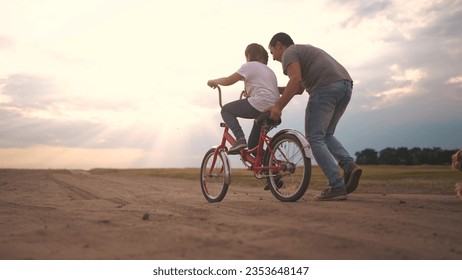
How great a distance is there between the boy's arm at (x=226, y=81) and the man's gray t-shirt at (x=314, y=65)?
0.78 metres

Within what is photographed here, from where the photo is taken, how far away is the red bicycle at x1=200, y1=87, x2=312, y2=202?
6129 millimetres

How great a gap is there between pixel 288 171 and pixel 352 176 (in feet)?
3.69

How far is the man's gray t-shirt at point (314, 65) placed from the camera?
6434 millimetres

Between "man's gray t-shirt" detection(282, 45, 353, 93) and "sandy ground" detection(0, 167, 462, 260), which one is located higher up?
"man's gray t-shirt" detection(282, 45, 353, 93)

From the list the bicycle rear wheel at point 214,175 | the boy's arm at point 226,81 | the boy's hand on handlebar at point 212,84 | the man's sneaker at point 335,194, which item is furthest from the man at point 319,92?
the bicycle rear wheel at point 214,175

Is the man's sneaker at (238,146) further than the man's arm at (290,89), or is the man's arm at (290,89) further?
the man's sneaker at (238,146)

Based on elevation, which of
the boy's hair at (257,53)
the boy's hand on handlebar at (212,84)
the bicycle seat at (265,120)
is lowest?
the bicycle seat at (265,120)

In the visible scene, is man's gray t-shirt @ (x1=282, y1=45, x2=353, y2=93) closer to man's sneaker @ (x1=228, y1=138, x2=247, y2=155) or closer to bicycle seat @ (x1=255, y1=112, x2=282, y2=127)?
bicycle seat @ (x1=255, y1=112, x2=282, y2=127)

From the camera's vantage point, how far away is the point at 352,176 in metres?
6.72

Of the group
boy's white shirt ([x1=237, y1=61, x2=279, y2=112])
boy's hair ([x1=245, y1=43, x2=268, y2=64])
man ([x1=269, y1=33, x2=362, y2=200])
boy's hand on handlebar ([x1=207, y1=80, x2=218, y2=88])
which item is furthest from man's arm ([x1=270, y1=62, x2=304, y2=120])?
boy's hand on handlebar ([x1=207, y1=80, x2=218, y2=88])

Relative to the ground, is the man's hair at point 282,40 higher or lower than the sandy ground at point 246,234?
higher

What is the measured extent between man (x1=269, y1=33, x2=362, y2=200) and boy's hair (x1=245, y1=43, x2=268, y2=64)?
0.97 feet

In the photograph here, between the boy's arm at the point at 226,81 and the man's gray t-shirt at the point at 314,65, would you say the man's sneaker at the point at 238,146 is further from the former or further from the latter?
the man's gray t-shirt at the point at 314,65

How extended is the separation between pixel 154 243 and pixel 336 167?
3593 millimetres
